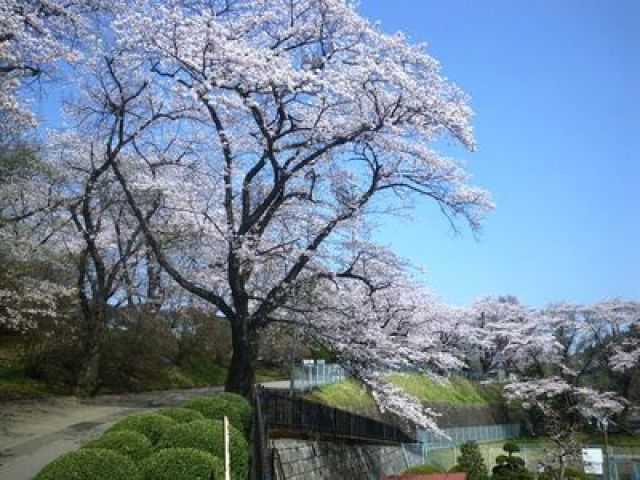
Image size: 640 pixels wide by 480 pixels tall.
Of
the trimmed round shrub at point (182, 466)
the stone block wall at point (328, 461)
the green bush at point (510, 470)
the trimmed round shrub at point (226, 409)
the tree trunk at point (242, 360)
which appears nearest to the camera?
the trimmed round shrub at point (182, 466)

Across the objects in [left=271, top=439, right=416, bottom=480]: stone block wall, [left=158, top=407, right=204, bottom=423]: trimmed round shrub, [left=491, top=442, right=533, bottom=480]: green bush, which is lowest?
[left=491, top=442, right=533, bottom=480]: green bush

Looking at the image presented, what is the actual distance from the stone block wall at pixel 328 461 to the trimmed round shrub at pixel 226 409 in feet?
2.20

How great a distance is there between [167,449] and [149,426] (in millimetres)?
2100

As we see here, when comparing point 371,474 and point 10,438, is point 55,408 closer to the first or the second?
point 10,438

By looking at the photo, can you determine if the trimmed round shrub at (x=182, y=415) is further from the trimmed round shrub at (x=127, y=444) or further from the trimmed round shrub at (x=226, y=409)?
the trimmed round shrub at (x=127, y=444)

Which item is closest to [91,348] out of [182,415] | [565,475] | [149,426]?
[182,415]

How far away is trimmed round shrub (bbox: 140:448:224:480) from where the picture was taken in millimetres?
8445

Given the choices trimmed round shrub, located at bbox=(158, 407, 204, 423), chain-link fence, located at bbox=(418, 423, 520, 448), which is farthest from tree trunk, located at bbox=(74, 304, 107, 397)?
chain-link fence, located at bbox=(418, 423, 520, 448)

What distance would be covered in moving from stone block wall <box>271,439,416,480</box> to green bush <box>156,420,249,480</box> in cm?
127

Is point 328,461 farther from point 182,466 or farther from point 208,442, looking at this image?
point 182,466

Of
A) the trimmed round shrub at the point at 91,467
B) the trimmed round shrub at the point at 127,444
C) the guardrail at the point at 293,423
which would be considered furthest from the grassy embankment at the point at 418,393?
the trimmed round shrub at the point at 91,467

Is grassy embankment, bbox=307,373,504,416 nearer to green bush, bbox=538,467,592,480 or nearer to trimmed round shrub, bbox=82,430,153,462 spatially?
green bush, bbox=538,467,592,480

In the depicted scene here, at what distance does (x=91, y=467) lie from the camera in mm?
8156

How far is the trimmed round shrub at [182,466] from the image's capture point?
8445mm
